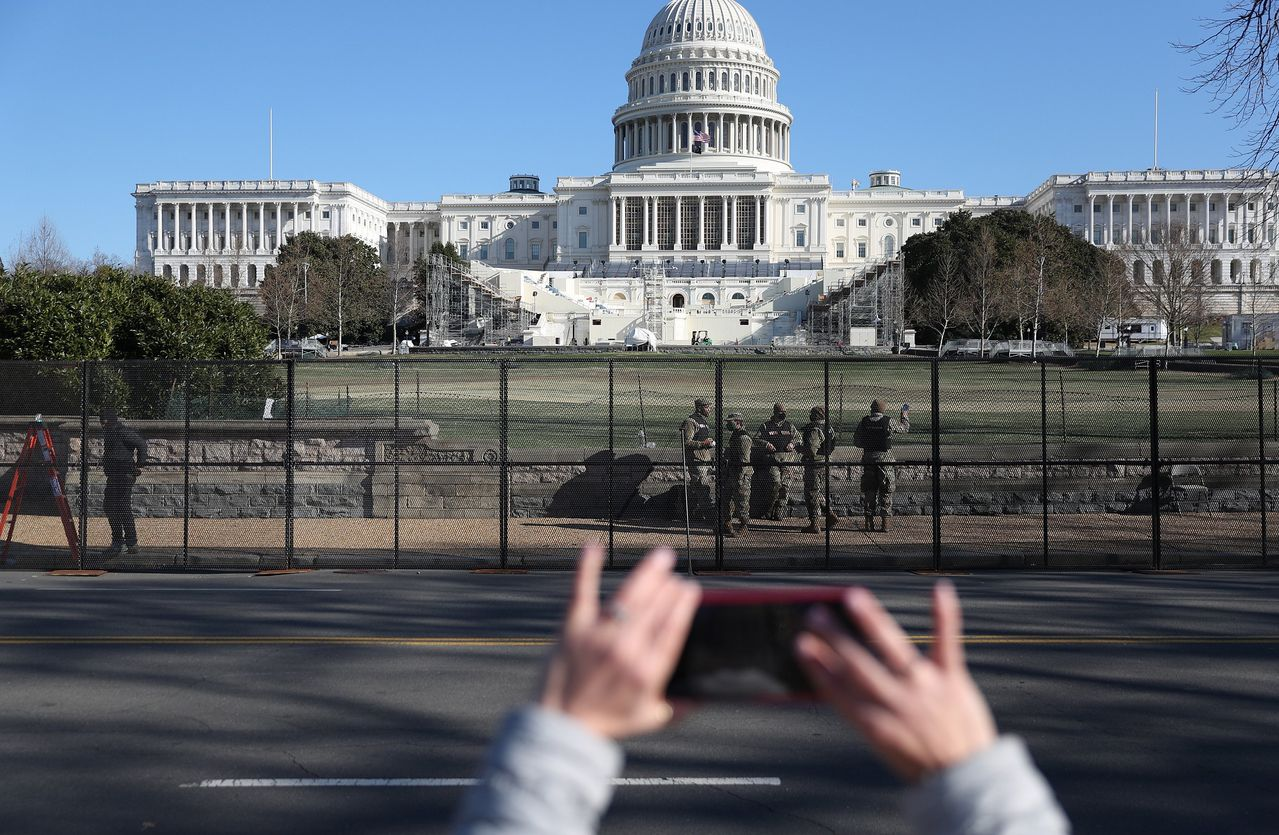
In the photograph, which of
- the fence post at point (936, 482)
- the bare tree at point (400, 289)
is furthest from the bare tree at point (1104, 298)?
the fence post at point (936, 482)

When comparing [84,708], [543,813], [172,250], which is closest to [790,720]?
[84,708]

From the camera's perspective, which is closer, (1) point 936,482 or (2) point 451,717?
(2) point 451,717

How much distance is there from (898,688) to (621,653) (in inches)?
12.4

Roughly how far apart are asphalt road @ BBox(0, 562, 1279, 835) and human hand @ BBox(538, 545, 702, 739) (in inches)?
200

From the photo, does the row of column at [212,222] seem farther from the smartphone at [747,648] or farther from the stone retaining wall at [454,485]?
the smartphone at [747,648]

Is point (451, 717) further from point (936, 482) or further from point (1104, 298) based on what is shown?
point (1104, 298)

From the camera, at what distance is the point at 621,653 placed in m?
1.40

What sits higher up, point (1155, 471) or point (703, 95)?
point (703, 95)

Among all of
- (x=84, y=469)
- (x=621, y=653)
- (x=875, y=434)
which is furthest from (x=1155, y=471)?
(x=621, y=653)

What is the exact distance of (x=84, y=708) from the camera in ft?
28.4

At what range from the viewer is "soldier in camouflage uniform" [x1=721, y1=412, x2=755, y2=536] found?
17953mm

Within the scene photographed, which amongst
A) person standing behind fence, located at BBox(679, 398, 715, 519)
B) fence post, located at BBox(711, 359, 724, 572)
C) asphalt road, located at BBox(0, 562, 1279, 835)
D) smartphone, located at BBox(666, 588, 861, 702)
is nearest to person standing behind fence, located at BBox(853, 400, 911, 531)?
person standing behind fence, located at BBox(679, 398, 715, 519)

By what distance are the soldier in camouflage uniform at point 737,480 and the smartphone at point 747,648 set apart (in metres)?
16.2

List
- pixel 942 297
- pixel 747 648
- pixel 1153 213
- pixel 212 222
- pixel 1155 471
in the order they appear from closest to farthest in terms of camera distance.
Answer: pixel 747 648 → pixel 1155 471 → pixel 942 297 → pixel 1153 213 → pixel 212 222
